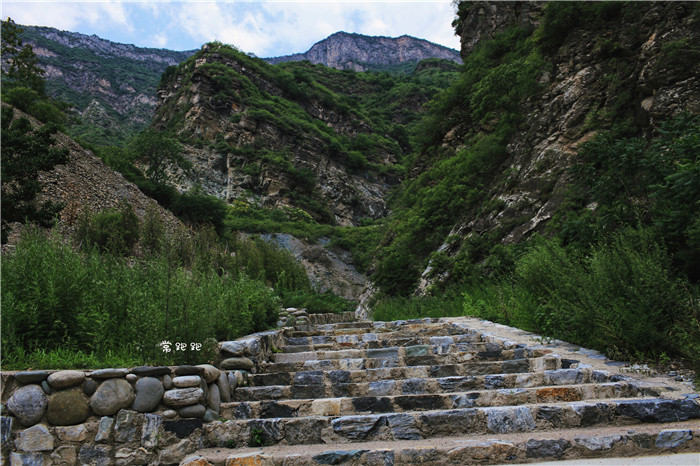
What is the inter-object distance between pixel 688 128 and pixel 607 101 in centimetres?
565

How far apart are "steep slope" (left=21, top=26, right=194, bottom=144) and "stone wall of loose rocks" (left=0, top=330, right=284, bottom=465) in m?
68.1

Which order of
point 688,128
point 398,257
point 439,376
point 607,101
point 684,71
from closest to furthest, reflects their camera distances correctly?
point 439,376 → point 688,128 → point 684,71 → point 607,101 → point 398,257

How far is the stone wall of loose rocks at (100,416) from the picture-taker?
293cm

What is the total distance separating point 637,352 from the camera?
4176mm

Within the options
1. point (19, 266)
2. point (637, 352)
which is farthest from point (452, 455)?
point (19, 266)

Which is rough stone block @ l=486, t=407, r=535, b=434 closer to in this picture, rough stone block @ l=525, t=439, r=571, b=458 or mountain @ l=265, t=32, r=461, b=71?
rough stone block @ l=525, t=439, r=571, b=458

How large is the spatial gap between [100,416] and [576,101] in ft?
42.9

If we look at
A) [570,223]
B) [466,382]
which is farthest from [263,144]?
[466,382]

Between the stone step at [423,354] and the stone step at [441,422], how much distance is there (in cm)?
150

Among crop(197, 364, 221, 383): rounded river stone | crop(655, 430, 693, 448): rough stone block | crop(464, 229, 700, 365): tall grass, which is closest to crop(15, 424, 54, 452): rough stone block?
crop(197, 364, 221, 383): rounded river stone

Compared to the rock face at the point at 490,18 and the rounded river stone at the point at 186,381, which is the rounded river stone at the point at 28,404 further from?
the rock face at the point at 490,18

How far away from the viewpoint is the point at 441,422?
10.8 feet

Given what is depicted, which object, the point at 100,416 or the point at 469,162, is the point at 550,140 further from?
the point at 100,416

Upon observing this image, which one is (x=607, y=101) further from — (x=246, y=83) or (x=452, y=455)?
(x=246, y=83)
